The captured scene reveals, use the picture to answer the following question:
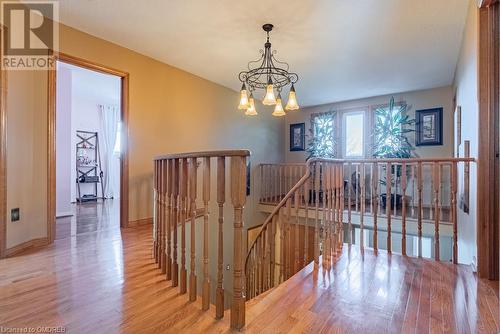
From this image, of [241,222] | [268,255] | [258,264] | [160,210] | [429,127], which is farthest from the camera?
[429,127]

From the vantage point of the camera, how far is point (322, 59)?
378 centimetres

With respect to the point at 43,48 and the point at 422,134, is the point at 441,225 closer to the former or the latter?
the point at 422,134

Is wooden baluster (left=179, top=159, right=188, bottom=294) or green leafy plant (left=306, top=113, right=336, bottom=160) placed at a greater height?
green leafy plant (left=306, top=113, right=336, bottom=160)

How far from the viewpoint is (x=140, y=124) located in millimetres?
3693

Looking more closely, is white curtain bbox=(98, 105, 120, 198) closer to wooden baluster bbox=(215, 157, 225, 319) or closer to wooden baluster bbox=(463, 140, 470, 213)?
wooden baluster bbox=(215, 157, 225, 319)

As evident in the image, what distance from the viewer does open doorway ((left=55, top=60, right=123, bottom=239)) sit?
4.47 m

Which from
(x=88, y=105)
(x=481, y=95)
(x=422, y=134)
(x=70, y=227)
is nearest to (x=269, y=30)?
(x=481, y=95)

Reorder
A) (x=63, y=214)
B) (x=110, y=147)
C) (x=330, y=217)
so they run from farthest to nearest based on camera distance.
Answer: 1. (x=110, y=147)
2. (x=63, y=214)
3. (x=330, y=217)

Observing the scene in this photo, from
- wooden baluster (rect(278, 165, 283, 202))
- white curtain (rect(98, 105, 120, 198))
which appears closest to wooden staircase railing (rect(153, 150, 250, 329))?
wooden baluster (rect(278, 165, 283, 202))

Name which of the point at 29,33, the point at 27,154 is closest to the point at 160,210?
the point at 27,154

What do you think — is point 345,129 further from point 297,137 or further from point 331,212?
point 331,212

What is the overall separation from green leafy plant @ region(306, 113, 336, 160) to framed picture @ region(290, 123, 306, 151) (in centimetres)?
30

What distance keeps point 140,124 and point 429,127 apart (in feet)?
17.9

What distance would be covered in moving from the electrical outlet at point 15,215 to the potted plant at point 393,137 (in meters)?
5.38
